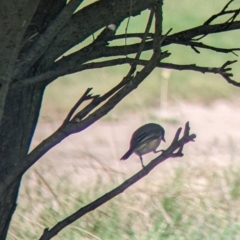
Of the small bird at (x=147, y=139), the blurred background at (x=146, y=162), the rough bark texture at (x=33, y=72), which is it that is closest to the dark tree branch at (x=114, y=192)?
the rough bark texture at (x=33, y=72)

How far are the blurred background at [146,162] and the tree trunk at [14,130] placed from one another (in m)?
2.00

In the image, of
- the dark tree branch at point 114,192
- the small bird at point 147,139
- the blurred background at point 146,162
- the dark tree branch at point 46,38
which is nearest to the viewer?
the dark tree branch at point 46,38

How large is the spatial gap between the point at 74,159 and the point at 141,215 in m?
0.78

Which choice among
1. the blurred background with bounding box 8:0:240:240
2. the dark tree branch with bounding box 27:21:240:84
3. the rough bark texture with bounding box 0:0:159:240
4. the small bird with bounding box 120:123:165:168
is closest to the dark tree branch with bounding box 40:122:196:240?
the rough bark texture with bounding box 0:0:159:240

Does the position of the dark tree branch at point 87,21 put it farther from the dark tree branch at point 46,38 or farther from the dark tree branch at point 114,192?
the dark tree branch at point 114,192

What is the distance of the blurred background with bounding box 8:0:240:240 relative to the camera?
339 centimetres

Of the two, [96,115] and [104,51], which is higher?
[104,51]

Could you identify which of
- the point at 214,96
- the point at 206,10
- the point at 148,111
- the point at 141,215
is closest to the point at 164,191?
the point at 141,215

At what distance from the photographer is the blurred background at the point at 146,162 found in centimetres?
339

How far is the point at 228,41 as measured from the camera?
17.9 ft

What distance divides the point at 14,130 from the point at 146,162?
8.87ft

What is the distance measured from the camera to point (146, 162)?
3973 millimetres

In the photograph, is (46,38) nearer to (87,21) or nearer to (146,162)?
(87,21)

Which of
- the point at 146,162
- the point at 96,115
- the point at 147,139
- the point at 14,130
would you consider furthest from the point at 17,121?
the point at 146,162
